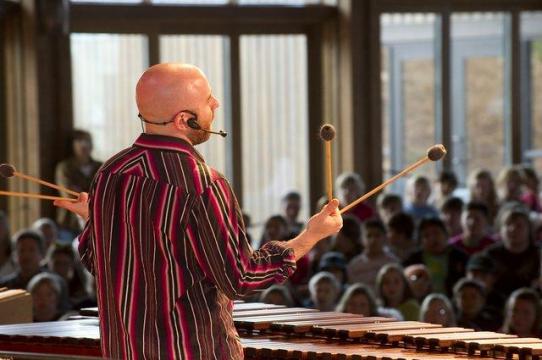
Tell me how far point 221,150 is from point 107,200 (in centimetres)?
811

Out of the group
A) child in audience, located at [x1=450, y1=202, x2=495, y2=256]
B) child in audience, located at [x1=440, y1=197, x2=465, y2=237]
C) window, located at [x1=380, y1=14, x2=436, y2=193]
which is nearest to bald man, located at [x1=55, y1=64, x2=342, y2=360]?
child in audience, located at [x1=450, y1=202, x2=495, y2=256]

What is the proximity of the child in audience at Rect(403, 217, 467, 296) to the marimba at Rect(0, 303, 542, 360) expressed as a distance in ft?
14.0

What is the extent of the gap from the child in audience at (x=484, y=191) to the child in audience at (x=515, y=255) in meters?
2.08

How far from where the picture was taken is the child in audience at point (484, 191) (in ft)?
35.1

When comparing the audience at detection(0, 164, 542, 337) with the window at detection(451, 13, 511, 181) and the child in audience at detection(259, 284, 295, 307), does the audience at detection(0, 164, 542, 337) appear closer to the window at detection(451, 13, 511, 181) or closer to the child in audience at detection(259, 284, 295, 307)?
the child in audience at detection(259, 284, 295, 307)

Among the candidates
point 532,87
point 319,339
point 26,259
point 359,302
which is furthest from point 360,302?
point 532,87

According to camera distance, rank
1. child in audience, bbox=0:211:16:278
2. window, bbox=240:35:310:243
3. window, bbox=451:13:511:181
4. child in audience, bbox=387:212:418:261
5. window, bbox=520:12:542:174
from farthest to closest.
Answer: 1. window, bbox=520:12:542:174
2. window, bbox=451:13:511:181
3. window, bbox=240:35:310:243
4. child in audience, bbox=387:212:418:261
5. child in audience, bbox=0:211:16:278

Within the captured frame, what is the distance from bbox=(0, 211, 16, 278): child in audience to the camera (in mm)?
8750

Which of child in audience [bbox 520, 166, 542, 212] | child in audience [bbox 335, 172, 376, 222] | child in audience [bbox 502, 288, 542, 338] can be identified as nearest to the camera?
child in audience [bbox 502, 288, 542, 338]

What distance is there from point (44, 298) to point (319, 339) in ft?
11.7

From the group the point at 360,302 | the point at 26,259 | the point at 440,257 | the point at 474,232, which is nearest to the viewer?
the point at 360,302

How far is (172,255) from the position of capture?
3.39 meters

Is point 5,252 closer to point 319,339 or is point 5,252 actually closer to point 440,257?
point 440,257

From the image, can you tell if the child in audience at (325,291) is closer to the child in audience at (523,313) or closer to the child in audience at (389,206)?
the child in audience at (523,313)
